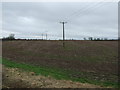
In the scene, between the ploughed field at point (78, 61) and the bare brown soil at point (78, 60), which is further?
the bare brown soil at point (78, 60)

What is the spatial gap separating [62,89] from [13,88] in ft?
6.69

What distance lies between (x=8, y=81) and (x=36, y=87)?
4.83 ft

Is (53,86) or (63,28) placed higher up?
(63,28)

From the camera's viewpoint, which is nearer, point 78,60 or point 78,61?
point 78,61

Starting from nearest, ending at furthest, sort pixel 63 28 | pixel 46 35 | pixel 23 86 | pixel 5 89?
pixel 5 89
pixel 23 86
pixel 63 28
pixel 46 35

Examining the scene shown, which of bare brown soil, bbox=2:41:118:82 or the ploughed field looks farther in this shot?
bare brown soil, bbox=2:41:118:82

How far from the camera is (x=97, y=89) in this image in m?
8.55

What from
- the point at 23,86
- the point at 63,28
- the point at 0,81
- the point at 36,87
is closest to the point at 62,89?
the point at 36,87

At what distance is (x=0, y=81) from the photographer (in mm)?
8438

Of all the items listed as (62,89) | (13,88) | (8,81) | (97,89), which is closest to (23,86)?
(13,88)

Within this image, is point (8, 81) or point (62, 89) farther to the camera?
point (8, 81)

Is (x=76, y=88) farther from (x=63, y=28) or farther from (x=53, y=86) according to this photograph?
(x=63, y=28)

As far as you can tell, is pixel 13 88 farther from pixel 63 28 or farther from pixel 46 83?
pixel 63 28

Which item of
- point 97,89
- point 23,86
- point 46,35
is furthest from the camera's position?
point 46,35
